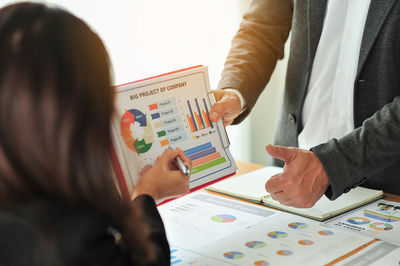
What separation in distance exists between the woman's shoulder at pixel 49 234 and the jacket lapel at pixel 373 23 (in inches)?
38.9


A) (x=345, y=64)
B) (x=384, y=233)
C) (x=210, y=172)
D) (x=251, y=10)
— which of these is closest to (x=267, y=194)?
(x=210, y=172)

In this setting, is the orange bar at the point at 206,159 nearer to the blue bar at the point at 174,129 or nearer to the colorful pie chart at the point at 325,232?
the blue bar at the point at 174,129

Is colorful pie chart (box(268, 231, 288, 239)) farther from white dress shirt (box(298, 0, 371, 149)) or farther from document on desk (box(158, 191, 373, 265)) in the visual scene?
white dress shirt (box(298, 0, 371, 149))

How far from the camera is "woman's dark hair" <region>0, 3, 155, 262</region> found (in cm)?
73

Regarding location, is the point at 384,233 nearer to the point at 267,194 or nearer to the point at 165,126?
the point at 267,194

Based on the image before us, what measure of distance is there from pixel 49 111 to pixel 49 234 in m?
0.17

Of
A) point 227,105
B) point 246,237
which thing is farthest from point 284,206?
point 227,105

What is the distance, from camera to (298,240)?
1.15m

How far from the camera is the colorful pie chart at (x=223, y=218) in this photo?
1.28 metres

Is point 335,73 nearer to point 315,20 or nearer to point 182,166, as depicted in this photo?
point 315,20

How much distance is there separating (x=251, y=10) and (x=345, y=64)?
47 cm

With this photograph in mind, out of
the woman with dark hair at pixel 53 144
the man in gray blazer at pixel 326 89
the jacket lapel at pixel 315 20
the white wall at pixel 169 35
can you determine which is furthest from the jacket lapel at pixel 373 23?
the white wall at pixel 169 35

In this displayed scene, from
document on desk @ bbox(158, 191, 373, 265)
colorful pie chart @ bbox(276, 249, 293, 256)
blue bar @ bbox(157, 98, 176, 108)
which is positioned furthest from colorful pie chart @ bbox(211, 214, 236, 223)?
blue bar @ bbox(157, 98, 176, 108)

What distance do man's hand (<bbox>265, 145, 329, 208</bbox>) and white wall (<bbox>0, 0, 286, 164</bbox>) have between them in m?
1.10
